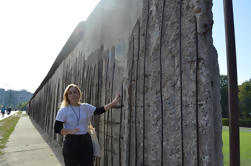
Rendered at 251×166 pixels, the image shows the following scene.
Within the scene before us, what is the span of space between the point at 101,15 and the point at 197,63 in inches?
94.8

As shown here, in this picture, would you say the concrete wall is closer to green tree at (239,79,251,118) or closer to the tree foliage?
the tree foliage

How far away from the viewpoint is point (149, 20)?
198 centimetres

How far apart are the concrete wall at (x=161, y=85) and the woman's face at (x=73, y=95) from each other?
0.52 meters

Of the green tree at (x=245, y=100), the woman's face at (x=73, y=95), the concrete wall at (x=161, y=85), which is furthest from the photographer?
the green tree at (x=245, y=100)

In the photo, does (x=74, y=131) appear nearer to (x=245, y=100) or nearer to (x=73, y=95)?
(x=73, y=95)

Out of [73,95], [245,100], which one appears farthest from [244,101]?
[73,95]

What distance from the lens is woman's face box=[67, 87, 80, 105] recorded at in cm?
237

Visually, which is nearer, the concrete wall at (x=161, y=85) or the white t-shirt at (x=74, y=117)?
the concrete wall at (x=161, y=85)

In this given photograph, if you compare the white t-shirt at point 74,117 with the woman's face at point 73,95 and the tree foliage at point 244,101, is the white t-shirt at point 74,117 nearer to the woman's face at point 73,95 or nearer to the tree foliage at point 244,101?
the woman's face at point 73,95

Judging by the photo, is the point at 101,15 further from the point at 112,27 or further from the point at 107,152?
the point at 107,152

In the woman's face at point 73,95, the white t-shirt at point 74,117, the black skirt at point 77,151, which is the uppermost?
the woman's face at point 73,95

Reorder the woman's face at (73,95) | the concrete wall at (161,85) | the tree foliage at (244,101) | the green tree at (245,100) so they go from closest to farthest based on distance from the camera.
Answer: the concrete wall at (161,85)
the woman's face at (73,95)
the tree foliage at (244,101)
the green tree at (245,100)

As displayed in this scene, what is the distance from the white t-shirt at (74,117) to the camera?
7.39 feet

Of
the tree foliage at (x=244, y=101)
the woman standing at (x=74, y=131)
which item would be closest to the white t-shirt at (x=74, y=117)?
the woman standing at (x=74, y=131)
